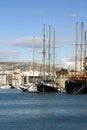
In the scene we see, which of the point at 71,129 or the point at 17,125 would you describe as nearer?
the point at 71,129

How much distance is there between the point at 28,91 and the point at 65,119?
117m

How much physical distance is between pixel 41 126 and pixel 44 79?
103740mm

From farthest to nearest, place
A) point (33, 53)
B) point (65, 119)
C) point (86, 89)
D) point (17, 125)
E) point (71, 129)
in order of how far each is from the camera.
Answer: point (33, 53), point (86, 89), point (65, 119), point (17, 125), point (71, 129)

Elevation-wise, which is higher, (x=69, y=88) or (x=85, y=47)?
(x=85, y=47)

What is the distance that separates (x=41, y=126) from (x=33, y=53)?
383ft

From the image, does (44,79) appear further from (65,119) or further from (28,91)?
(65,119)

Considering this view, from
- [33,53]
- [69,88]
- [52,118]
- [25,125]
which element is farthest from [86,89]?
[25,125]

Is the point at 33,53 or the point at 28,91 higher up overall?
the point at 33,53

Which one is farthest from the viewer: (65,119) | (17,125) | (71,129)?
(65,119)

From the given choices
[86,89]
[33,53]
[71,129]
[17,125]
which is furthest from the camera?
[33,53]

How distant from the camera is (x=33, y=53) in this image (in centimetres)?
17475

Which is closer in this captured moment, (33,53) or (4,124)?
(4,124)

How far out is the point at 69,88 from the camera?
6275 inches

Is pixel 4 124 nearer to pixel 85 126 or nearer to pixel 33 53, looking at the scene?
pixel 85 126
